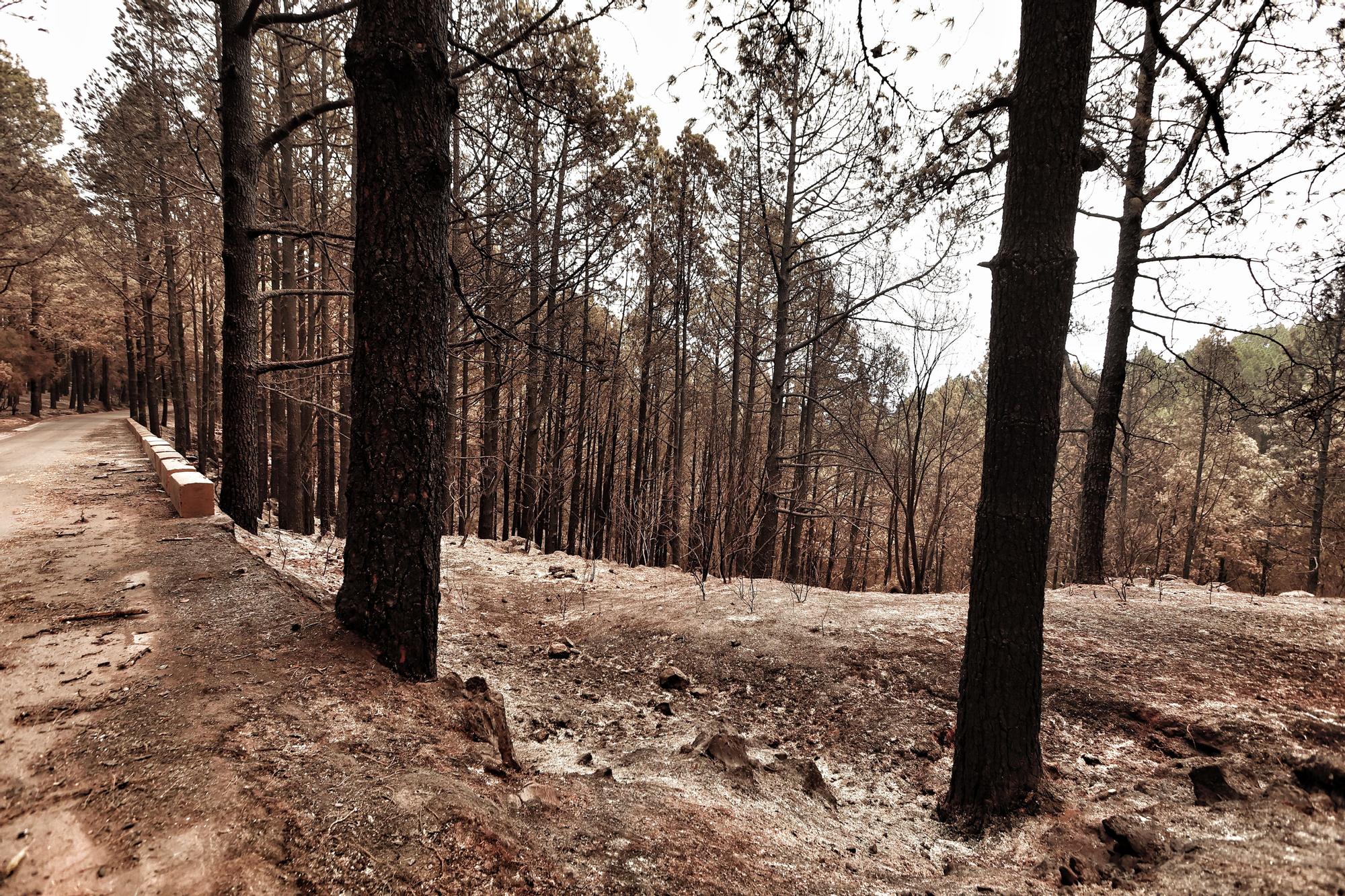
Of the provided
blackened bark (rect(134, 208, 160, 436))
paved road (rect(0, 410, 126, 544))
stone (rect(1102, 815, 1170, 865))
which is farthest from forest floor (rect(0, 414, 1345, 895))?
blackened bark (rect(134, 208, 160, 436))

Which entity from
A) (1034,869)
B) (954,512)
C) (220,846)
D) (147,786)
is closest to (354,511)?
(147,786)

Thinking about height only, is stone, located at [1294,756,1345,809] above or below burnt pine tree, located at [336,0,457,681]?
below

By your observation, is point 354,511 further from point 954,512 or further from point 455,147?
point 954,512

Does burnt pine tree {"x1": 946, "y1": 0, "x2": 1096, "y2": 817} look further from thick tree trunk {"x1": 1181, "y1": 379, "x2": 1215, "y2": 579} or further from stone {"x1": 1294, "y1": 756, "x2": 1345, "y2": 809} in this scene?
thick tree trunk {"x1": 1181, "y1": 379, "x2": 1215, "y2": 579}

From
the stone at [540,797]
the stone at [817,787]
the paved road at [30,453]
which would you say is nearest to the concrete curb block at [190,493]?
the paved road at [30,453]

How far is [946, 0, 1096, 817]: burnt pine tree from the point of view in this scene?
2.36m

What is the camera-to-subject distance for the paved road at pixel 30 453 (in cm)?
502

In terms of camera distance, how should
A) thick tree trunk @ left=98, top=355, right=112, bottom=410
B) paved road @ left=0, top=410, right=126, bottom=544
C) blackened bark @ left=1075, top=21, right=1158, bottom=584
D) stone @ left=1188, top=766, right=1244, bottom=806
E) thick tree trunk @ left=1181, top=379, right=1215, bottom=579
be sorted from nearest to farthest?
1. stone @ left=1188, top=766, right=1244, bottom=806
2. paved road @ left=0, top=410, right=126, bottom=544
3. blackened bark @ left=1075, top=21, right=1158, bottom=584
4. thick tree trunk @ left=1181, top=379, right=1215, bottom=579
5. thick tree trunk @ left=98, top=355, right=112, bottom=410

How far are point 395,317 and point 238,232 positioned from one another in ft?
13.8

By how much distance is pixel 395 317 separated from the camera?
Result: 246cm

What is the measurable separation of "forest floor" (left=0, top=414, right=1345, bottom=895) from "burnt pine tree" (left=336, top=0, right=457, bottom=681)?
293mm

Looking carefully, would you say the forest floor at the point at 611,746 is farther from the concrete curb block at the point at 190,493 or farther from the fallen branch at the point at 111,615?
the concrete curb block at the point at 190,493

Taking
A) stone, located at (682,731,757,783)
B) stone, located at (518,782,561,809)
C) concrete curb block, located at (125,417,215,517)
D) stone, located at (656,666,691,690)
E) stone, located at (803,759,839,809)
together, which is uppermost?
concrete curb block, located at (125,417,215,517)

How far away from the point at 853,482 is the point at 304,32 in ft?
51.7
